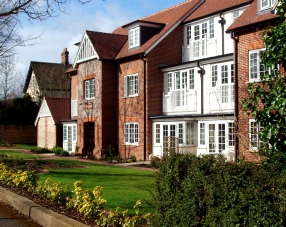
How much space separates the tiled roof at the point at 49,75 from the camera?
5553 centimetres

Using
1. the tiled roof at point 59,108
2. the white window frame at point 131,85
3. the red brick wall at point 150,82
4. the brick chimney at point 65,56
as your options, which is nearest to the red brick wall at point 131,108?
the red brick wall at point 150,82

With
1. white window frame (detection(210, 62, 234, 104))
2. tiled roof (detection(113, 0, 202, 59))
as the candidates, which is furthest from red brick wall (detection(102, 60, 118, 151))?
white window frame (detection(210, 62, 234, 104))

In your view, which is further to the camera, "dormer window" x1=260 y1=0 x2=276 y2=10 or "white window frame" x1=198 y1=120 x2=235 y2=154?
"white window frame" x1=198 y1=120 x2=235 y2=154

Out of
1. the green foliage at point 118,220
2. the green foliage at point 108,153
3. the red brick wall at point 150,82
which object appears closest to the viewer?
the green foliage at point 118,220

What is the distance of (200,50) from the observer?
84.7 feet

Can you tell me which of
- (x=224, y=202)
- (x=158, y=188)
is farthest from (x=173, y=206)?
(x=224, y=202)


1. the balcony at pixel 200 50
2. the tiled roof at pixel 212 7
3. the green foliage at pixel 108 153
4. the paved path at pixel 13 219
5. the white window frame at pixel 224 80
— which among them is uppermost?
the tiled roof at pixel 212 7

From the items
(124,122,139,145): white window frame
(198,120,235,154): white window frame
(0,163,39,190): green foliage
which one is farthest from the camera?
(124,122,139,145): white window frame

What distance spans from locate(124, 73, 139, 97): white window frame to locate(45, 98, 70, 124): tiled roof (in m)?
10.8

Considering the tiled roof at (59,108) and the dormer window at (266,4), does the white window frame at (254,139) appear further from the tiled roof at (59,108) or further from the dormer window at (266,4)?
the tiled roof at (59,108)

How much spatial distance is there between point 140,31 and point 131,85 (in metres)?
3.40

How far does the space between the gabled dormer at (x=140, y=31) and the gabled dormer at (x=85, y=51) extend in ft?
8.59

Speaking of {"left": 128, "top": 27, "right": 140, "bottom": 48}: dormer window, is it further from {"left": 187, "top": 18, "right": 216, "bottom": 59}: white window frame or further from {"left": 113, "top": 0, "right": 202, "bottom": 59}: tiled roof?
{"left": 187, "top": 18, "right": 216, "bottom": 59}: white window frame

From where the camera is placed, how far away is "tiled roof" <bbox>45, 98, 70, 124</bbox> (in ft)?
122
